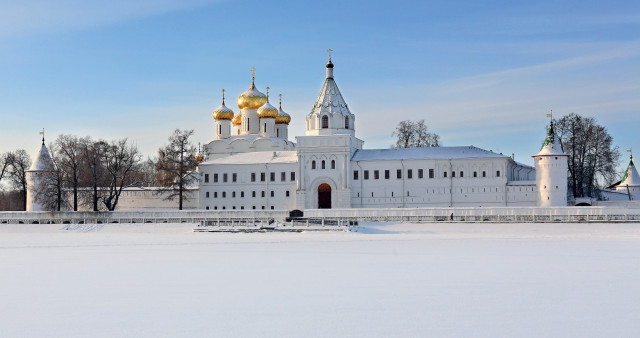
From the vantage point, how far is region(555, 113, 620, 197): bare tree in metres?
48.0

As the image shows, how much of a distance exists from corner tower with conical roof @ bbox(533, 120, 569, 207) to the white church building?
0.06 m

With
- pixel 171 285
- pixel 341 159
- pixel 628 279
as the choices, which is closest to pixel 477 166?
pixel 341 159

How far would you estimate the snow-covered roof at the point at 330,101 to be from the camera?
4919 centimetres

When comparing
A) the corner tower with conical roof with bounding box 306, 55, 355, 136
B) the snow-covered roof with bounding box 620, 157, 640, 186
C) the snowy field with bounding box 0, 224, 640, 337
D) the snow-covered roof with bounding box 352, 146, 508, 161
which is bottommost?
the snowy field with bounding box 0, 224, 640, 337

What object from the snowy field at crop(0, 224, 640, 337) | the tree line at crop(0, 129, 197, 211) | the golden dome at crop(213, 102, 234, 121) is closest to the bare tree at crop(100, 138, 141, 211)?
the tree line at crop(0, 129, 197, 211)

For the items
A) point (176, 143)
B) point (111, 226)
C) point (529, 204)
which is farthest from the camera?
point (176, 143)

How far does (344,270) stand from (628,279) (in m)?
6.79

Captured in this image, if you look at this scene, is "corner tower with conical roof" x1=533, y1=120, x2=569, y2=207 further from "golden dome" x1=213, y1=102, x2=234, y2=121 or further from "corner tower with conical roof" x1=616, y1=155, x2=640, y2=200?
"golden dome" x1=213, y1=102, x2=234, y2=121

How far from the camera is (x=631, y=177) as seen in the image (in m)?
54.5

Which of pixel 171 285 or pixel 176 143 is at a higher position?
pixel 176 143

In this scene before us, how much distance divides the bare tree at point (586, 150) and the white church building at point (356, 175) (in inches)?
162

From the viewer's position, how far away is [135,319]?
11.6m

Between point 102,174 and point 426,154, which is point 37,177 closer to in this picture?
point 102,174

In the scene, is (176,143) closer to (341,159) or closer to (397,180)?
(341,159)
